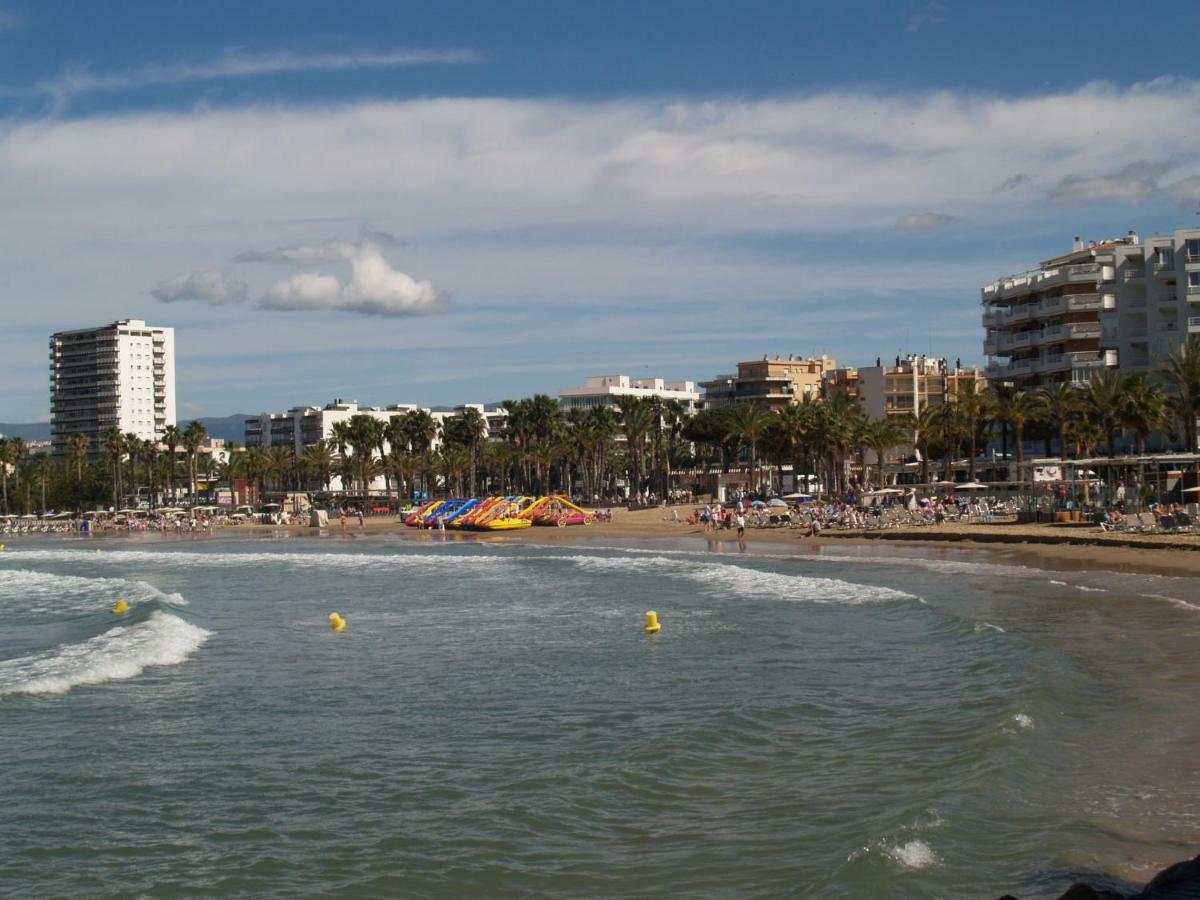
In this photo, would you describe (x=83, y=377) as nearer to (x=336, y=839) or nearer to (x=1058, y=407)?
(x=1058, y=407)

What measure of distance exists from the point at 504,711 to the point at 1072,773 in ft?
24.9

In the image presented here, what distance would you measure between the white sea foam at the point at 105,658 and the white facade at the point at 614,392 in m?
128

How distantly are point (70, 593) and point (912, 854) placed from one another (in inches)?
1416

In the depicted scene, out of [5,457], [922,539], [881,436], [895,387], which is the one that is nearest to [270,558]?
[922,539]

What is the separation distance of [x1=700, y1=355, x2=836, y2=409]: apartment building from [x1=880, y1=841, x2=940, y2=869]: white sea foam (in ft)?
397

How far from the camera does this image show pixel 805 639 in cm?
2345

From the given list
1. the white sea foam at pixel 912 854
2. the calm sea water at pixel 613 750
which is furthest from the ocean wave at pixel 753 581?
the white sea foam at pixel 912 854

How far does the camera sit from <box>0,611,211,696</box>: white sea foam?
20641 millimetres

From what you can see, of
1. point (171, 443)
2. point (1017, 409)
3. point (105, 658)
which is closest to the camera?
point (105, 658)

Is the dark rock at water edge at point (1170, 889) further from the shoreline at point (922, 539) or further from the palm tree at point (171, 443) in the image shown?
the palm tree at point (171, 443)

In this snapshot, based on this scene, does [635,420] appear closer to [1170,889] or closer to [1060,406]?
[1060,406]

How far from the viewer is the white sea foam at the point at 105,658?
67.7 ft

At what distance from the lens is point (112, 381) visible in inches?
7500

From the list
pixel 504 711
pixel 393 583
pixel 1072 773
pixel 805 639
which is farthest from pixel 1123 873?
pixel 393 583
